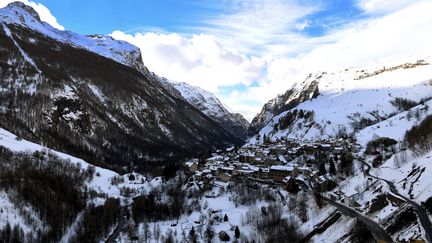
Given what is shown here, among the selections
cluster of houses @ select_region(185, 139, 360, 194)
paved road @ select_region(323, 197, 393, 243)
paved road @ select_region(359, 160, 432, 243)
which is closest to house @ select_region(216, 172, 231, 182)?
cluster of houses @ select_region(185, 139, 360, 194)

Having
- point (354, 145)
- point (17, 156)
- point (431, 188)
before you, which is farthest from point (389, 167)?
point (17, 156)

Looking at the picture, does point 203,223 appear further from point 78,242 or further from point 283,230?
point 78,242

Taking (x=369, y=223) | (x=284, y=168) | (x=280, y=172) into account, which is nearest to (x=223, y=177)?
(x=280, y=172)

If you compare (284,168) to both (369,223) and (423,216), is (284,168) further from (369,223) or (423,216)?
(423,216)

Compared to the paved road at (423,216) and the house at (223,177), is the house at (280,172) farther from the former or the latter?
the paved road at (423,216)

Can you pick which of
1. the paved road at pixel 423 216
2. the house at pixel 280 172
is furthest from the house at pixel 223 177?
the paved road at pixel 423 216
